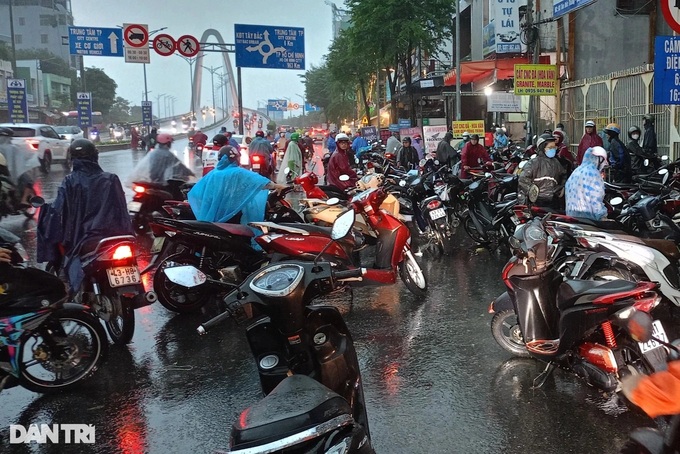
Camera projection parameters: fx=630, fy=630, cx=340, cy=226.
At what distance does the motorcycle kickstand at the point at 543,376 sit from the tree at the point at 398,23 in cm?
2106

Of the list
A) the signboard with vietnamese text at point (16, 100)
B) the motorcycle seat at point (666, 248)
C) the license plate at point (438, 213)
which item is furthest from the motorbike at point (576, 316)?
the signboard with vietnamese text at point (16, 100)

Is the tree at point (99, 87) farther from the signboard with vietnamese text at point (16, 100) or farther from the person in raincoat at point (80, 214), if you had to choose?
the person in raincoat at point (80, 214)

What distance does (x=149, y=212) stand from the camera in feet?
34.1

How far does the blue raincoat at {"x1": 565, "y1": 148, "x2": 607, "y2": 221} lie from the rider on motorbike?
1.72 metres

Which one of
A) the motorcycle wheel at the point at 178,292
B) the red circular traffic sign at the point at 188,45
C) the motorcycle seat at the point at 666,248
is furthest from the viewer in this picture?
the red circular traffic sign at the point at 188,45

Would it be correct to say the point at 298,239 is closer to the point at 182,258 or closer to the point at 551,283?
the point at 182,258

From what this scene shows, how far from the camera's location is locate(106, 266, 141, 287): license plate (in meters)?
4.88

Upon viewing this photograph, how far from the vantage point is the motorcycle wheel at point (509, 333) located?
489 cm

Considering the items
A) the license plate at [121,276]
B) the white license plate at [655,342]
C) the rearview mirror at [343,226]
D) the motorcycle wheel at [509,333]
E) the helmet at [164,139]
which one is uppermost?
the helmet at [164,139]

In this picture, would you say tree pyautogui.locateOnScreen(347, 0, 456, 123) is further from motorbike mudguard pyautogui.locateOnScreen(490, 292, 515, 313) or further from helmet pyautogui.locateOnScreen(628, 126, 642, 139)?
motorbike mudguard pyautogui.locateOnScreen(490, 292, 515, 313)

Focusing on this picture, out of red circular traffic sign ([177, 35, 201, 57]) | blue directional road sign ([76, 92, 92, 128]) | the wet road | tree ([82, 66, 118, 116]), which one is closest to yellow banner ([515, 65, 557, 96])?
the wet road

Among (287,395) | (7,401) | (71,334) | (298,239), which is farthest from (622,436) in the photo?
(7,401)

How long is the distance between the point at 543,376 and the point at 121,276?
3233mm

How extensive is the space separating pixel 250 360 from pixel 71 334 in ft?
4.41
